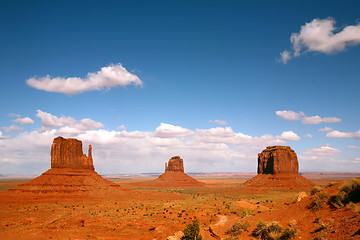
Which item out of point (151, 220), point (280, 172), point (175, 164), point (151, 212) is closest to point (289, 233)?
point (151, 220)

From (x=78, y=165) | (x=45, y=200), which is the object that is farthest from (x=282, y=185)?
(x=45, y=200)

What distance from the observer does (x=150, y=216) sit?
40031 mm

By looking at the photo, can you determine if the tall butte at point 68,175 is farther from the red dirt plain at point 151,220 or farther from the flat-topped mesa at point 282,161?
the flat-topped mesa at point 282,161

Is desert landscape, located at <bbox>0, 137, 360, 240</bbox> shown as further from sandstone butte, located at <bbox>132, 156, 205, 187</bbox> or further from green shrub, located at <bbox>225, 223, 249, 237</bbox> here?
sandstone butte, located at <bbox>132, 156, 205, 187</bbox>

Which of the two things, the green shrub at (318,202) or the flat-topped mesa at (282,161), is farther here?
the flat-topped mesa at (282,161)

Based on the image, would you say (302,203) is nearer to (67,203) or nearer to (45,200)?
(67,203)

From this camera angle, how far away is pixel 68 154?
76750mm

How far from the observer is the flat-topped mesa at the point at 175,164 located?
563 feet

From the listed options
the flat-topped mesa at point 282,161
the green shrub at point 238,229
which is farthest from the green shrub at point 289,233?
the flat-topped mesa at point 282,161

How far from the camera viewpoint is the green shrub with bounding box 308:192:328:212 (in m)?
15.7

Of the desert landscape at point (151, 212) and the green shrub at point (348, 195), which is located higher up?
the green shrub at point (348, 195)

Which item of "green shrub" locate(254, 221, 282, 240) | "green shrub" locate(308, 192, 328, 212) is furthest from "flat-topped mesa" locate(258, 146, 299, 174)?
"green shrub" locate(254, 221, 282, 240)

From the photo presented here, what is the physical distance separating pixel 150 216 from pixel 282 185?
8016cm

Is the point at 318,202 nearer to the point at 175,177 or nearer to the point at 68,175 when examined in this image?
the point at 68,175
